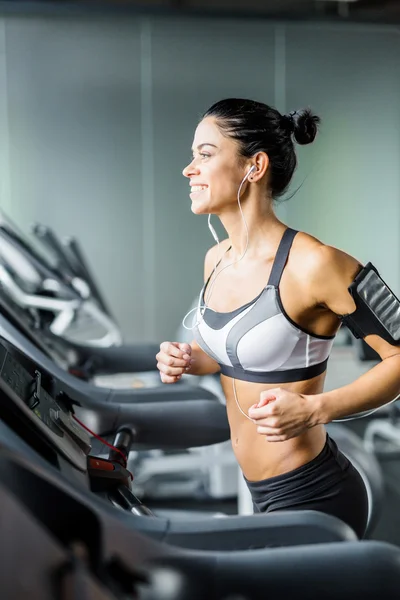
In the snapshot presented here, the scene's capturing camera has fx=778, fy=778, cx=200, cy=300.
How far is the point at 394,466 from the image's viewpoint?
157 inches

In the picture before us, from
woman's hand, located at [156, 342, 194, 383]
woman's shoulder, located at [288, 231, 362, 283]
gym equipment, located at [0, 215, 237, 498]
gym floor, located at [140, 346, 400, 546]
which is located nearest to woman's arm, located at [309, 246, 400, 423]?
woman's shoulder, located at [288, 231, 362, 283]

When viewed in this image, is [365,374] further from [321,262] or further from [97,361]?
[97,361]

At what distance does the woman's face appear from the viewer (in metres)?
1.30

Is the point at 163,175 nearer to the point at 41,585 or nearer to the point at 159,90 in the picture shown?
the point at 159,90

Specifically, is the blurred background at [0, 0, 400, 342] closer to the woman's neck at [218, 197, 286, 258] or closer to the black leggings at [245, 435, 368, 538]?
the woman's neck at [218, 197, 286, 258]

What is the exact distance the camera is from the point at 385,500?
350 centimetres

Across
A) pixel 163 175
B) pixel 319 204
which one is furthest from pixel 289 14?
pixel 319 204

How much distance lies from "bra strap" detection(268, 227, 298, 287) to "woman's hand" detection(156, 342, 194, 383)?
0.22m

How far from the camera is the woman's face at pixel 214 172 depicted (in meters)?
1.30

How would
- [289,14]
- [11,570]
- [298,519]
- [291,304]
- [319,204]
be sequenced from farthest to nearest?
[289,14] → [319,204] → [291,304] → [298,519] → [11,570]

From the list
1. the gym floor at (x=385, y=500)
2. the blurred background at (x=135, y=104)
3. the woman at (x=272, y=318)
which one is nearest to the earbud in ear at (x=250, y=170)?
the woman at (x=272, y=318)

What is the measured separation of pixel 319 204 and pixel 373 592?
2.31 meters

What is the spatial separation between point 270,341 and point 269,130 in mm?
362

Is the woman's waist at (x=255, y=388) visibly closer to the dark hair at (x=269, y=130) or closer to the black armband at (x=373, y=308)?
the black armband at (x=373, y=308)
